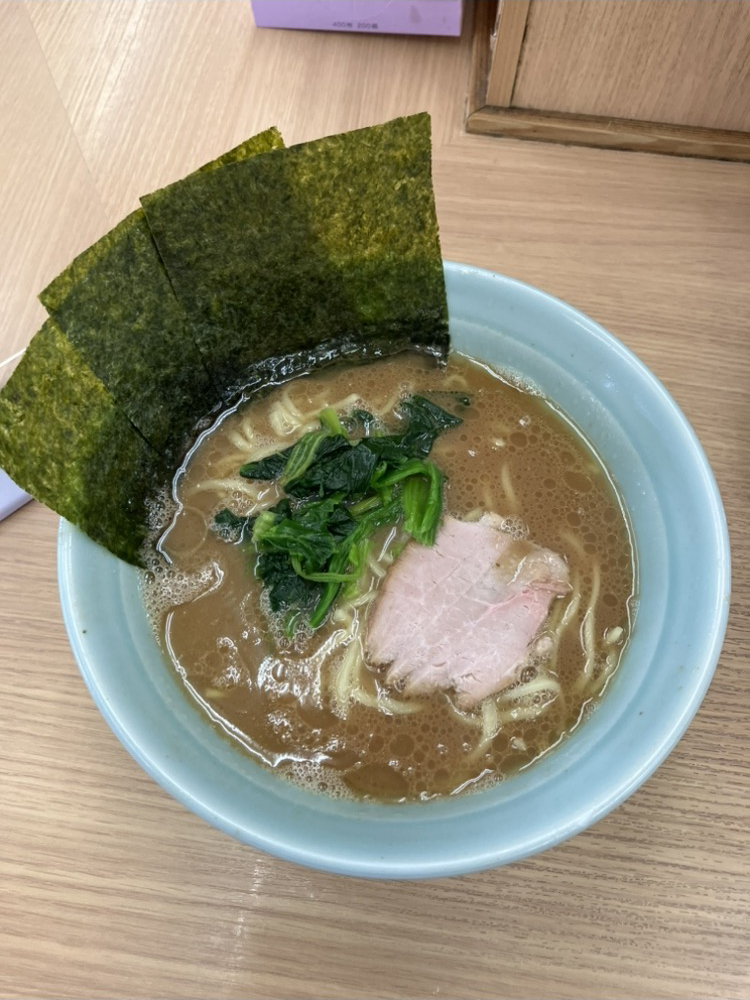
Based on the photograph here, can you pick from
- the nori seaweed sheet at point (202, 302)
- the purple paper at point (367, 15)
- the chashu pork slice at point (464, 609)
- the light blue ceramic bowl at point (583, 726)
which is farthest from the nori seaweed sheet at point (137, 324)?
the purple paper at point (367, 15)

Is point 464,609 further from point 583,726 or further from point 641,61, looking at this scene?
point 641,61

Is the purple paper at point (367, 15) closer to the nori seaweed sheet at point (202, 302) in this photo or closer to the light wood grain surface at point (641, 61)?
the light wood grain surface at point (641, 61)

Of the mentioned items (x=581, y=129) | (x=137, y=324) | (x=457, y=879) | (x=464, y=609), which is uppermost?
(x=581, y=129)

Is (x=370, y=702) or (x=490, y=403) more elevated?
(x=490, y=403)

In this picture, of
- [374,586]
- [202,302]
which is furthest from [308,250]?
[374,586]

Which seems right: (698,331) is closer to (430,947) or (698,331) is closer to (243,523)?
(243,523)

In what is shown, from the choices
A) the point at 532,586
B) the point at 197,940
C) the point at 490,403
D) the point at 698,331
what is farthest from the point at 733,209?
the point at 197,940
